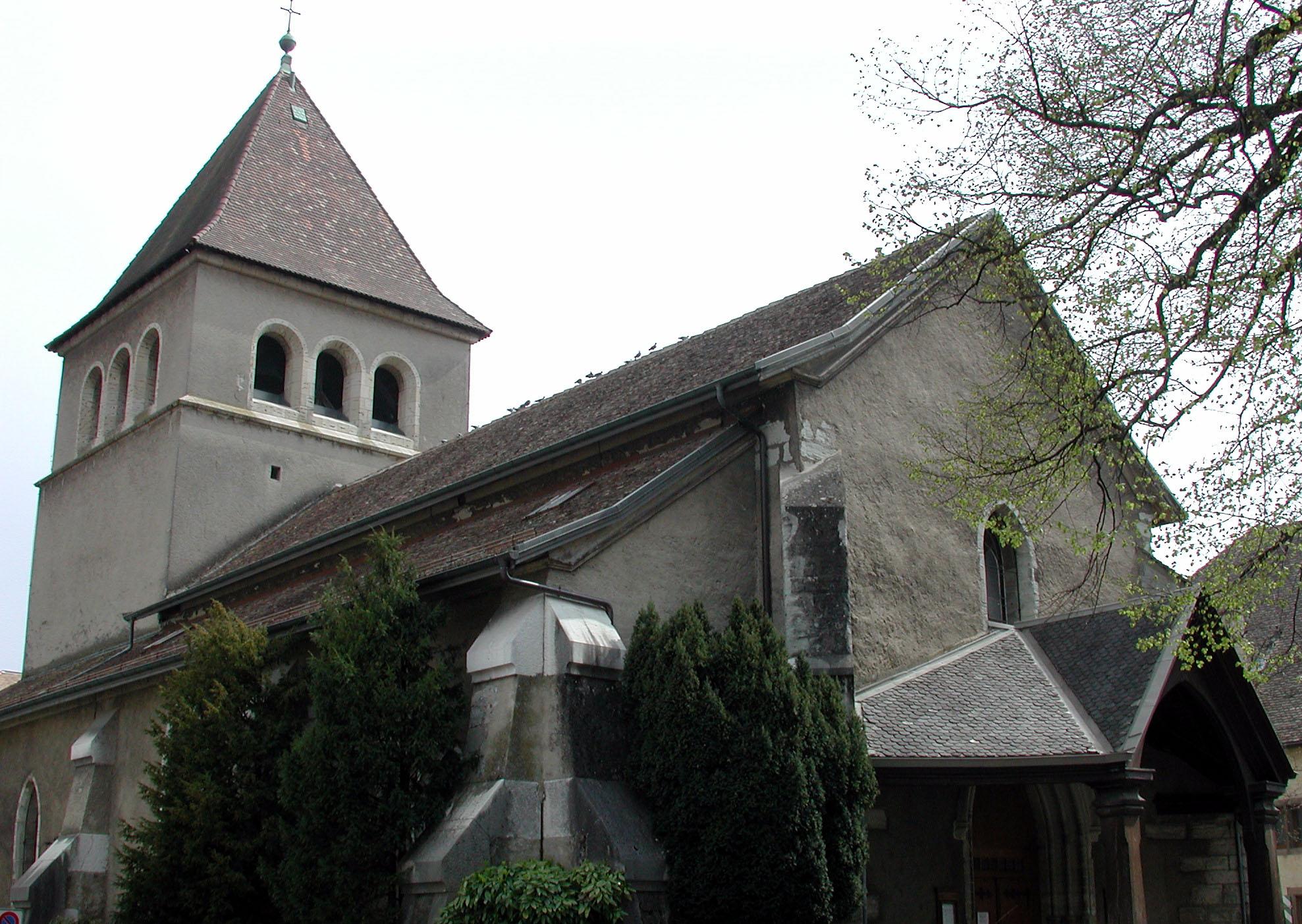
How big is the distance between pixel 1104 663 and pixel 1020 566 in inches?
105

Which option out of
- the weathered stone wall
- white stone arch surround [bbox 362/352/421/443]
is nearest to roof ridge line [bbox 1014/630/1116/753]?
the weathered stone wall

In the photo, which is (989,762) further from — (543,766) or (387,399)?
(387,399)

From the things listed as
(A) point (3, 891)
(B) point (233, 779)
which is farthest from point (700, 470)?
(A) point (3, 891)

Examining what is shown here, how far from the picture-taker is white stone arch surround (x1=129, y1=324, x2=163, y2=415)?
22359mm

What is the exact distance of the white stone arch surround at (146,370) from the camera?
22.4 meters

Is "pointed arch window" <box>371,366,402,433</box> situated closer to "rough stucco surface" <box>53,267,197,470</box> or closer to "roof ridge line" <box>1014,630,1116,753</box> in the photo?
"rough stucco surface" <box>53,267,197,470</box>

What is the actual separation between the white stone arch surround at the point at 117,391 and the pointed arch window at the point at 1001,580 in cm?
1469

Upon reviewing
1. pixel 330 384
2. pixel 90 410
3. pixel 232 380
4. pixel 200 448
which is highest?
pixel 330 384

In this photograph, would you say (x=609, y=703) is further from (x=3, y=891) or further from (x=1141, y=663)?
(x=3, y=891)

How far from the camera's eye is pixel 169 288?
22.3 metres

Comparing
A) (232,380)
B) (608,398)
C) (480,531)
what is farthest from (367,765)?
(232,380)

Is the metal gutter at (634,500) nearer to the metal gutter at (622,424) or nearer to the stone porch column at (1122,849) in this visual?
the metal gutter at (622,424)

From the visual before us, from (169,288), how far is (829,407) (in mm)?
13340

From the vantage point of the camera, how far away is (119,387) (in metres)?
23.5
